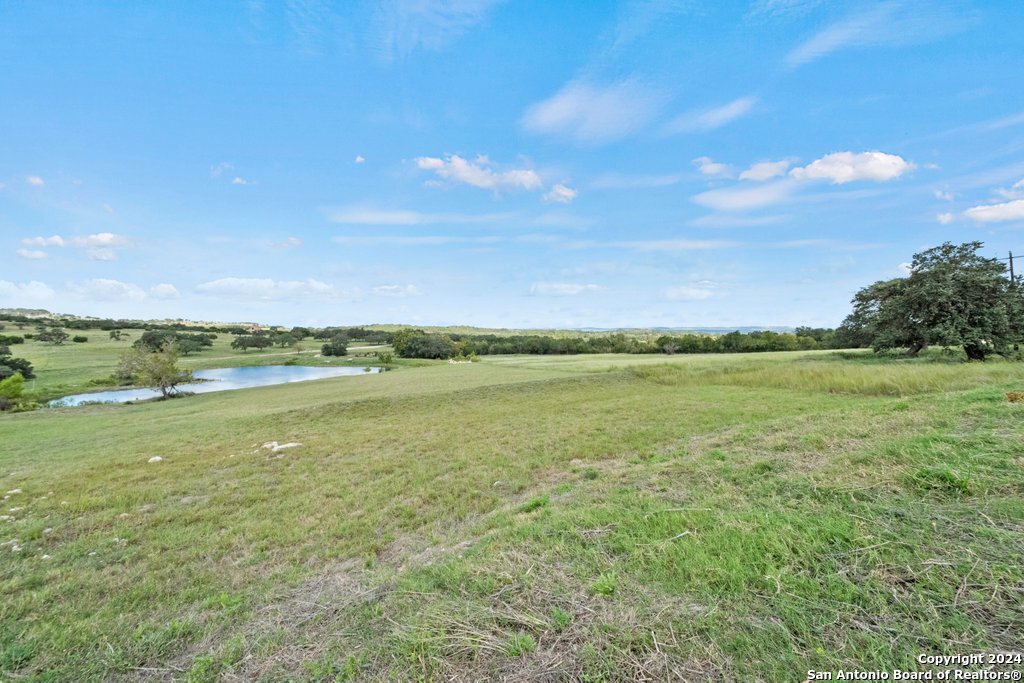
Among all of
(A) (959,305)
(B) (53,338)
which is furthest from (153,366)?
(B) (53,338)

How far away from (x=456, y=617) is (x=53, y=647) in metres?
3.95

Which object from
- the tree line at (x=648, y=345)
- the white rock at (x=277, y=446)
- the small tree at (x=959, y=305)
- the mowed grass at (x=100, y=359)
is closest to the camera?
the white rock at (x=277, y=446)

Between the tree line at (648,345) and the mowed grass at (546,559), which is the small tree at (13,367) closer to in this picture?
the tree line at (648,345)

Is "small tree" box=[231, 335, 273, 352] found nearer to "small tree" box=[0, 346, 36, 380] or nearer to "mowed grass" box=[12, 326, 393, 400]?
"mowed grass" box=[12, 326, 393, 400]

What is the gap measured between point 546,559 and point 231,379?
70654mm

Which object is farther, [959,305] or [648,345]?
[648,345]

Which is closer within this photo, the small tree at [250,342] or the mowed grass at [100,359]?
the mowed grass at [100,359]

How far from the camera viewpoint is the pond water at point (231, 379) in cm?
4000

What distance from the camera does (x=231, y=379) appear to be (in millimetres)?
59344

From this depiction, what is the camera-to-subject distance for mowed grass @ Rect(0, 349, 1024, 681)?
2586mm

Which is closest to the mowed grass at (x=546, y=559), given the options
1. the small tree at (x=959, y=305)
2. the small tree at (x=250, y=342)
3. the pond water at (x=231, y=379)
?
the small tree at (x=959, y=305)

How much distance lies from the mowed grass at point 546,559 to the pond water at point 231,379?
39.4m

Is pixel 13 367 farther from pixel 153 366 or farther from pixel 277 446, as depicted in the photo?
pixel 277 446

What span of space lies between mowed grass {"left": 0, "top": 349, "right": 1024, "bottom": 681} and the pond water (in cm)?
3939
